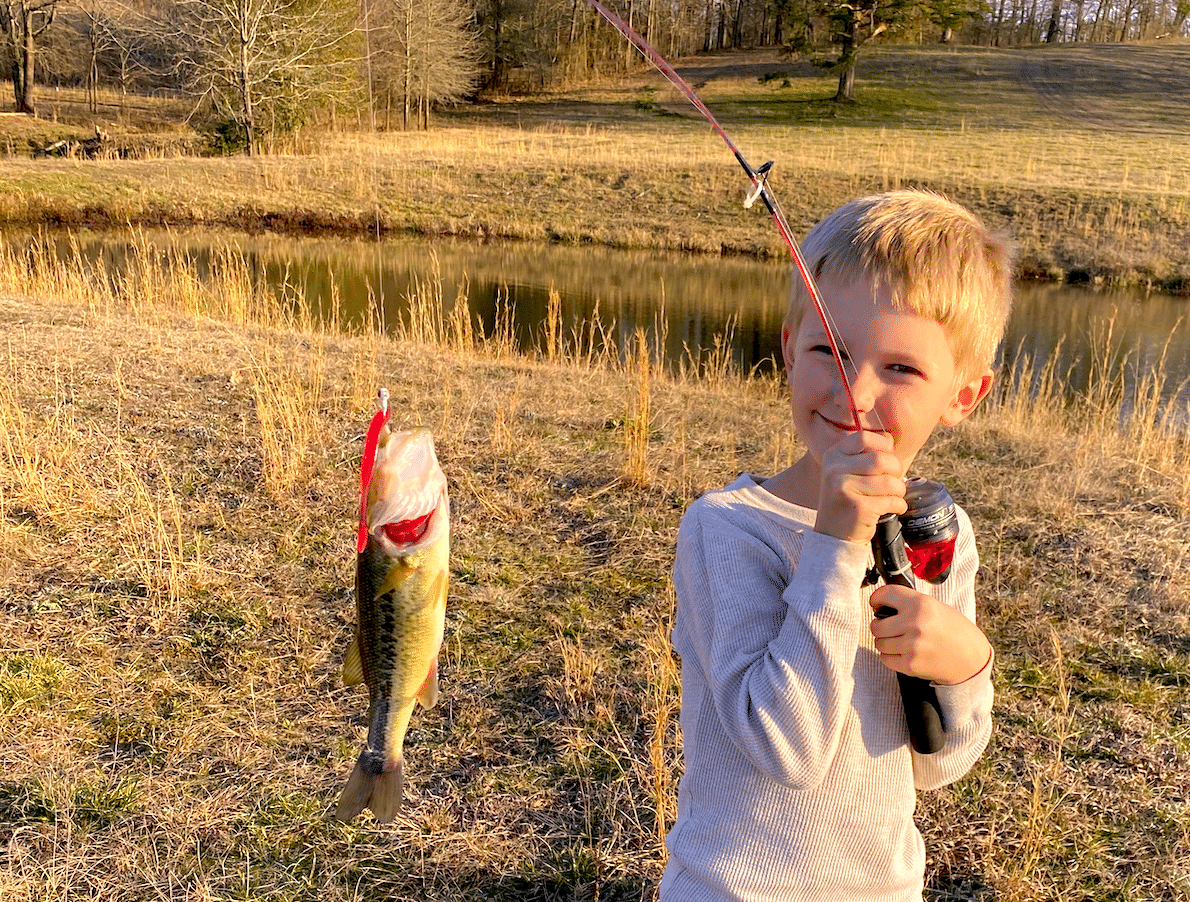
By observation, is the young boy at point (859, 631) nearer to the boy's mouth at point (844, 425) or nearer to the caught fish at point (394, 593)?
the boy's mouth at point (844, 425)

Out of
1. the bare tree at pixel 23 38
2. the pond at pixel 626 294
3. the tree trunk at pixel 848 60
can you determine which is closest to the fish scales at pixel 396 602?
the pond at pixel 626 294

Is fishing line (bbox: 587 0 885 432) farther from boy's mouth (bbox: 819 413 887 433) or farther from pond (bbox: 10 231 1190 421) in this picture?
pond (bbox: 10 231 1190 421)

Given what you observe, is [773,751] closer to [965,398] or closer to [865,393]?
[865,393]

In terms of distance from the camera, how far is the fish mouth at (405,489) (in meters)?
1.16

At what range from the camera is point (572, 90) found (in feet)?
150

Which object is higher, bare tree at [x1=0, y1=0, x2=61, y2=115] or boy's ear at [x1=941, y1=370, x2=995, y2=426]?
bare tree at [x1=0, y1=0, x2=61, y2=115]

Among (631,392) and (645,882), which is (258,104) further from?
(645,882)

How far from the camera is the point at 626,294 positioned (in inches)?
634

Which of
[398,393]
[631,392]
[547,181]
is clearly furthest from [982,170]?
[398,393]

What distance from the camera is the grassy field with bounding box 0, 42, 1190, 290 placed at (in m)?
20.2

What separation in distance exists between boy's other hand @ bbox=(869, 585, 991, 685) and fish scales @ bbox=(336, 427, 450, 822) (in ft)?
2.13

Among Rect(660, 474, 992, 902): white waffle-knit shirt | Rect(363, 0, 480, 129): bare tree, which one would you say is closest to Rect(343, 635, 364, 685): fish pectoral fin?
Rect(660, 474, 992, 902): white waffle-knit shirt

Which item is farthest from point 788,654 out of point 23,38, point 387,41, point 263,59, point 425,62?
point 23,38

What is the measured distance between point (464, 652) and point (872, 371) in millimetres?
2725
